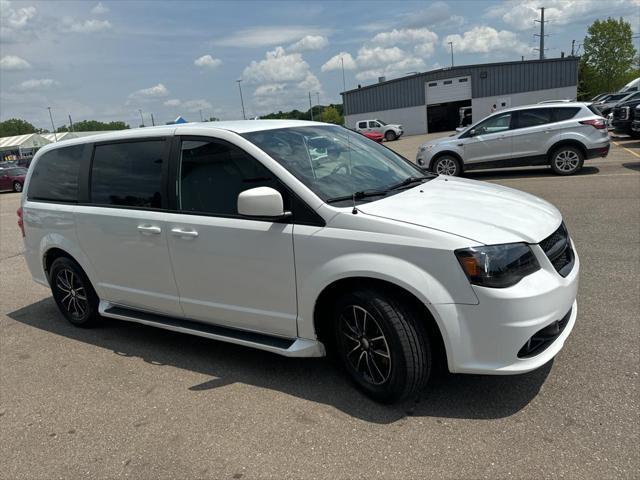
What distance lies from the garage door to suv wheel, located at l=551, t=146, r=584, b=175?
37.6 meters

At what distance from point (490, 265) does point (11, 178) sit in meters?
30.7

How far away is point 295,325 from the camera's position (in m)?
3.39

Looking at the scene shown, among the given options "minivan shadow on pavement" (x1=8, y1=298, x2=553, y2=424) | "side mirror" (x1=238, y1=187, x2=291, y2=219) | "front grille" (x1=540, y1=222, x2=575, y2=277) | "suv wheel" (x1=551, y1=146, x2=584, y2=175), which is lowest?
"minivan shadow on pavement" (x1=8, y1=298, x2=553, y2=424)

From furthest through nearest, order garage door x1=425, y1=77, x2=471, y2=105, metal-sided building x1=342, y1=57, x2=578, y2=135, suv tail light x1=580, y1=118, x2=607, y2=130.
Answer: garage door x1=425, y1=77, x2=471, y2=105 → metal-sided building x1=342, y1=57, x2=578, y2=135 → suv tail light x1=580, y1=118, x2=607, y2=130

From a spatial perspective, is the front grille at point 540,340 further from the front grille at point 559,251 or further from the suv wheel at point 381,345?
the suv wheel at point 381,345

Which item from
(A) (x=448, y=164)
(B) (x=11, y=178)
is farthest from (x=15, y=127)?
(A) (x=448, y=164)

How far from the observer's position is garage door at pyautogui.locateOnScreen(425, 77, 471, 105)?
47.2m

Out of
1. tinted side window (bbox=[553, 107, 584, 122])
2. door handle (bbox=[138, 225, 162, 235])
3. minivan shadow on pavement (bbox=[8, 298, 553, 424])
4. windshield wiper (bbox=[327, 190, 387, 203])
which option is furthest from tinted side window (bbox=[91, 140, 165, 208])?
tinted side window (bbox=[553, 107, 584, 122])

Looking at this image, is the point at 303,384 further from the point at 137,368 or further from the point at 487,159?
the point at 487,159

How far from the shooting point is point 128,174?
13.8 ft

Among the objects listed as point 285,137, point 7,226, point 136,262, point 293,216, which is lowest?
point 7,226

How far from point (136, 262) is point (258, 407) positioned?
5.27 feet

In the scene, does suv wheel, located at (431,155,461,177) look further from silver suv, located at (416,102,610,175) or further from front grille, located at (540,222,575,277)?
front grille, located at (540,222,575,277)

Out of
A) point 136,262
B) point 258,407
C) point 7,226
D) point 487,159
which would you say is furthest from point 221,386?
point 7,226
